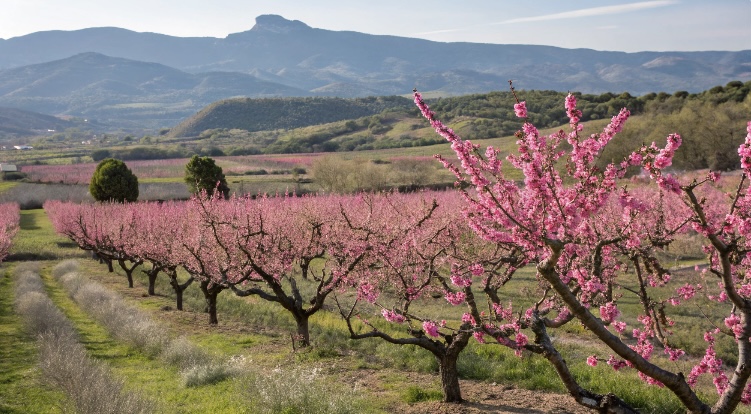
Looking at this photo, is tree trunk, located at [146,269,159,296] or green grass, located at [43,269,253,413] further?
tree trunk, located at [146,269,159,296]

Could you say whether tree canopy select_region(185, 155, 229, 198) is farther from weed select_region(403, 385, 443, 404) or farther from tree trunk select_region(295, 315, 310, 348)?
weed select_region(403, 385, 443, 404)

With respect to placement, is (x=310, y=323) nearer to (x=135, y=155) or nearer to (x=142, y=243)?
(x=142, y=243)

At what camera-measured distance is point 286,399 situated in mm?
11602

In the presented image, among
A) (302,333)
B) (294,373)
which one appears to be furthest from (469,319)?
(302,333)

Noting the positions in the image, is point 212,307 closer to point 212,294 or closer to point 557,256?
point 212,294

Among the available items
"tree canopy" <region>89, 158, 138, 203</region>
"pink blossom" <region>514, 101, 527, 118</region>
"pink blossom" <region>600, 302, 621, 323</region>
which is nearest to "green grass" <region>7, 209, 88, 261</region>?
"tree canopy" <region>89, 158, 138, 203</region>

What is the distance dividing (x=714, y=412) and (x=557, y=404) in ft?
17.2

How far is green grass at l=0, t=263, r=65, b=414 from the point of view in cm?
1435

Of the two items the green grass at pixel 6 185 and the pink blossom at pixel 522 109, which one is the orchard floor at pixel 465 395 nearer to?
the pink blossom at pixel 522 109

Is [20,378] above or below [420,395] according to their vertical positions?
below

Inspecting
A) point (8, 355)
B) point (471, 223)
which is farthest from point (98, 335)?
point (471, 223)

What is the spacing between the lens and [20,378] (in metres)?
16.8

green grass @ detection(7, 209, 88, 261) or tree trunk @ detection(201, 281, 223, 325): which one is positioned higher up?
tree trunk @ detection(201, 281, 223, 325)

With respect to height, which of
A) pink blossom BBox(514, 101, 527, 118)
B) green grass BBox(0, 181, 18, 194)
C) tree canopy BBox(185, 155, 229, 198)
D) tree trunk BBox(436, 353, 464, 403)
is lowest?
green grass BBox(0, 181, 18, 194)
